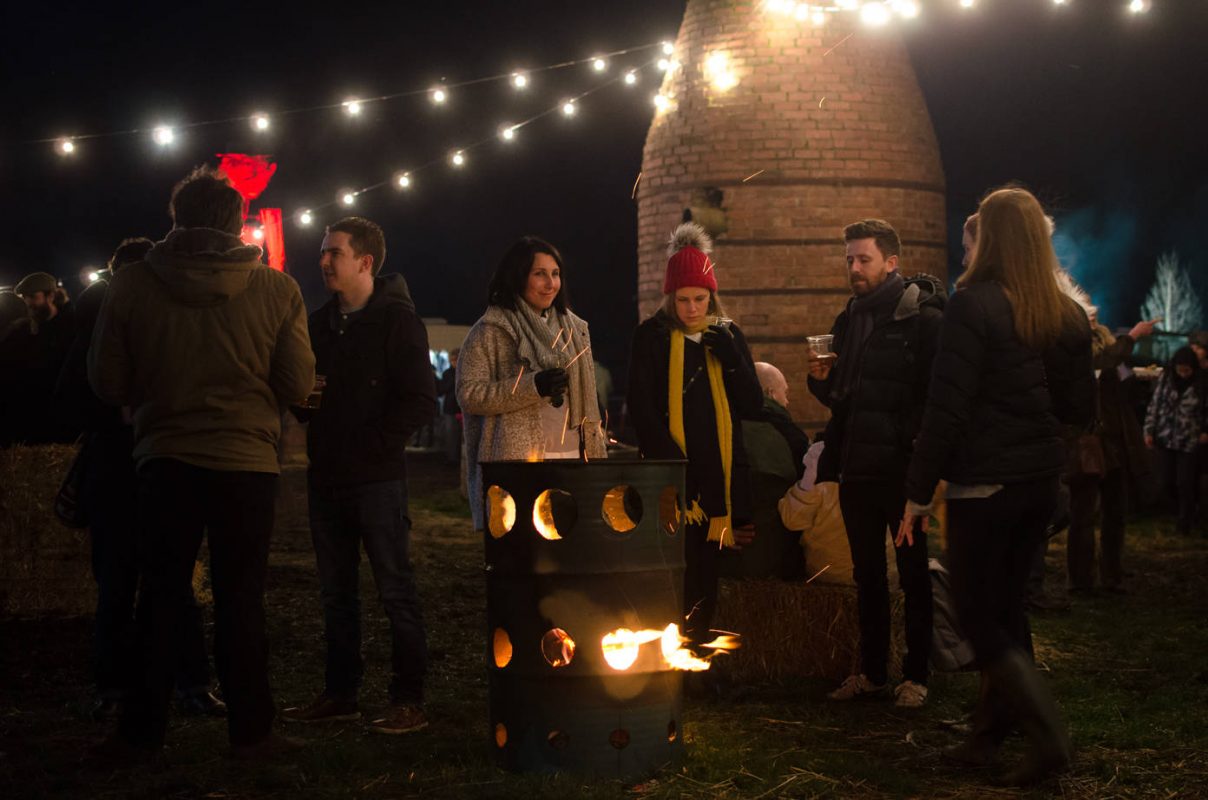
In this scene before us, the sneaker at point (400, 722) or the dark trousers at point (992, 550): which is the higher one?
the dark trousers at point (992, 550)

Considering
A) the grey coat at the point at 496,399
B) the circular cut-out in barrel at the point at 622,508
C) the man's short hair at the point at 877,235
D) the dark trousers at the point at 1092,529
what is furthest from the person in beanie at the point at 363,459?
the dark trousers at the point at 1092,529

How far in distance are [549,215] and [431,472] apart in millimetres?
25376

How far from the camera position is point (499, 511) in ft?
14.3

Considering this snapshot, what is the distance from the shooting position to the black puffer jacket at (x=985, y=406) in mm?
4227

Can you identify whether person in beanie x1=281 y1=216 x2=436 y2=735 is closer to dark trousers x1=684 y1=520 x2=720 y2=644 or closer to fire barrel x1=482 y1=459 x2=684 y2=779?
fire barrel x1=482 y1=459 x2=684 y2=779

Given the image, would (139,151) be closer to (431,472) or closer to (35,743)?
(431,472)

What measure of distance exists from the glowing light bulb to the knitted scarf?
8.24 m

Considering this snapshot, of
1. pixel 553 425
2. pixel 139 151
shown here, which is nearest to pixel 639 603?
pixel 553 425

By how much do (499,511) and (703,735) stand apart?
4.10 feet

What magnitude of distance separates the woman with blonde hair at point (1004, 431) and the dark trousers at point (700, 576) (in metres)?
1.29

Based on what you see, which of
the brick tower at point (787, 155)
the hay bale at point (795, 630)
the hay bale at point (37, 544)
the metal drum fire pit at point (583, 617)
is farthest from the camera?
the brick tower at point (787, 155)

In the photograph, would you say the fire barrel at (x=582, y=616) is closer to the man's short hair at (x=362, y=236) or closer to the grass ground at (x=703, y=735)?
the grass ground at (x=703, y=735)

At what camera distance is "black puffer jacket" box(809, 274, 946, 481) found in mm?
5250

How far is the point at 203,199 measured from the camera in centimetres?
442
